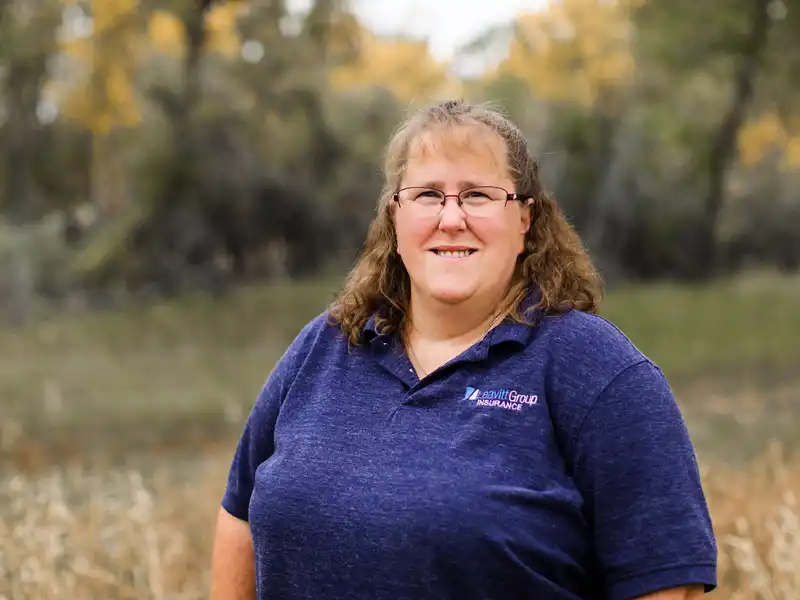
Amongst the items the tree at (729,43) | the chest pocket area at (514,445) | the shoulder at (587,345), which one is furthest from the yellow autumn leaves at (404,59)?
the chest pocket area at (514,445)

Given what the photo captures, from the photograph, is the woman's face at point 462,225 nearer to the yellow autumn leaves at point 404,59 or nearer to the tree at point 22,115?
the tree at point 22,115

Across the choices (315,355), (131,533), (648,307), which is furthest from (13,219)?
(315,355)

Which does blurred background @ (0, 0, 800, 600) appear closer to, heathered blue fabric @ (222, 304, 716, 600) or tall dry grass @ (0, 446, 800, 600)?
tall dry grass @ (0, 446, 800, 600)

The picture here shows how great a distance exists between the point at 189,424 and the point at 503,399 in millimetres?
7914

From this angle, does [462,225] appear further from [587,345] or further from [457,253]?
[587,345]

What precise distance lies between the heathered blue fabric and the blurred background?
6918mm

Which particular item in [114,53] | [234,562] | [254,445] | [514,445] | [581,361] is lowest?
[234,562]

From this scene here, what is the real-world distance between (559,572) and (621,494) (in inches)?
7.6

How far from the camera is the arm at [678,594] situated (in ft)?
5.50

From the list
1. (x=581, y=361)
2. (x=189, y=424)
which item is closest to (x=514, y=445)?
(x=581, y=361)

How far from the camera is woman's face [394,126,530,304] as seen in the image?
1.97 m

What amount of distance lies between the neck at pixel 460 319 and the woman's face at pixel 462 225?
0.02m

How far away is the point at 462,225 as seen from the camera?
6.44 feet

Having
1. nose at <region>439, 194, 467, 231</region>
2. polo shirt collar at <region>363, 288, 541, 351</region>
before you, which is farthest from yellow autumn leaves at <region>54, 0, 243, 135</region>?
polo shirt collar at <region>363, 288, 541, 351</region>
